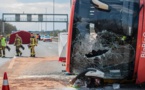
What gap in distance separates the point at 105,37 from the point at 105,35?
0.16 feet

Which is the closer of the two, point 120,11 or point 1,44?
point 120,11

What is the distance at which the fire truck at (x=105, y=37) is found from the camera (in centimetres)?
912

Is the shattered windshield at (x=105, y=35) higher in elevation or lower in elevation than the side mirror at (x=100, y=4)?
lower

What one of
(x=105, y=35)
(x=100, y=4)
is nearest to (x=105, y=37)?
(x=105, y=35)

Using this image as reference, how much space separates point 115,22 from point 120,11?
302 millimetres

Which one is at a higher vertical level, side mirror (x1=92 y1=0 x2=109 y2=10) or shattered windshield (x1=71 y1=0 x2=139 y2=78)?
side mirror (x1=92 y1=0 x2=109 y2=10)

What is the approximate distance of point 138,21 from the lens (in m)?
9.05

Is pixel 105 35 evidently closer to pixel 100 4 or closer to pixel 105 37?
pixel 105 37

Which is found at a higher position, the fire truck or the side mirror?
the side mirror

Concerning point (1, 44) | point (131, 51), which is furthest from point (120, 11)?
point (1, 44)

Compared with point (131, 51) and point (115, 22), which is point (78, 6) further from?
point (131, 51)

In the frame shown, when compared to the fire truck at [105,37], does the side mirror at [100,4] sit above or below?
above

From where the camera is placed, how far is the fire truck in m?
9.12

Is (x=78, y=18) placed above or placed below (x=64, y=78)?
above
